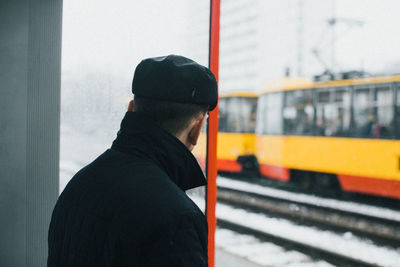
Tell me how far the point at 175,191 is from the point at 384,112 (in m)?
8.21

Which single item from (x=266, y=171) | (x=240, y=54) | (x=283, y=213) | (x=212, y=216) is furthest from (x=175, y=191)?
(x=240, y=54)

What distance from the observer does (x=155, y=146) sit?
1.09 metres

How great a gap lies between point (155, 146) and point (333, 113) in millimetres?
8584

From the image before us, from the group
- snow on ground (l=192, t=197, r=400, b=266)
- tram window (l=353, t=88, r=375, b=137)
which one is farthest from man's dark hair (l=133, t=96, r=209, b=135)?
tram window (l=353, t=88, r=375, b=137)

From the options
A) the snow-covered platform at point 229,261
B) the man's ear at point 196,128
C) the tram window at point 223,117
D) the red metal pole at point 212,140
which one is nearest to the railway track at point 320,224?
the snow-covered platform at point 229,261

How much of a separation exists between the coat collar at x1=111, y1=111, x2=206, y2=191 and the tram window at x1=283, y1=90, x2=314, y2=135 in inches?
343

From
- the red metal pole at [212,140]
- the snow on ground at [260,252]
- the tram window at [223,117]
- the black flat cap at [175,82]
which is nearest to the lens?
the black flat cap at [175,82]

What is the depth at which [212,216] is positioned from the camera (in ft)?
6.89

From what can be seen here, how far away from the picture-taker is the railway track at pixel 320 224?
18.7 feet

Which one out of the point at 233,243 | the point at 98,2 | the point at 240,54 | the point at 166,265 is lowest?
the point at 233,243

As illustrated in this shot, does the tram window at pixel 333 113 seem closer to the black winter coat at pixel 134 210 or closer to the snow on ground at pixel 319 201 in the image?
the snow on ground at pixel 319 201

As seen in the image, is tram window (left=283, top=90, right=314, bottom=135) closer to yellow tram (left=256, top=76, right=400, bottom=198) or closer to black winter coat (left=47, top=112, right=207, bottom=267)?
yellow tram (left=256, top=76, right=400, bottom=198)

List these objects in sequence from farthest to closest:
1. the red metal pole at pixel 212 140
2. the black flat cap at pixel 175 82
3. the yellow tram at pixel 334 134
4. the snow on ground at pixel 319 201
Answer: the yellow tram at pixel 334 134 < the snow on ground at pixel 319 201 < the red metal pole at pixel 212 140 < the black flat cap at pixel 175 82

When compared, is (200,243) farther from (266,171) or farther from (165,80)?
(266,171)
